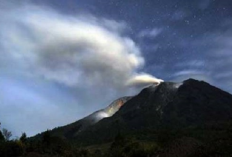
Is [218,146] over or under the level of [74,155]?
under

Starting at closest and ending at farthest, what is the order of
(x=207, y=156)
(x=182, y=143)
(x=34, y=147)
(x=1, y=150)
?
1. (x=207, y=156)
2. (x=182, y=143)
3. (x=1, y=150)
4. (x=34, y=147)

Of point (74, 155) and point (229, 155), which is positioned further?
point (74, 155)

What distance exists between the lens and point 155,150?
30625mm

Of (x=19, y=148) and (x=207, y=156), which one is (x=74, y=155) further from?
(x=207, y=156)

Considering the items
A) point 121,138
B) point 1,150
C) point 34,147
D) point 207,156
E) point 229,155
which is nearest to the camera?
point 229,155

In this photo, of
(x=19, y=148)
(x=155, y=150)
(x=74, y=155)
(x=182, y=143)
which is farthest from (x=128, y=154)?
(x=19, y=148)

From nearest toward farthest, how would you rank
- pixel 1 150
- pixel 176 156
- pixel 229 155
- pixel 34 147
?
pixel 229 155, pixel 176 156, pixel 1 150, pixel 34 147

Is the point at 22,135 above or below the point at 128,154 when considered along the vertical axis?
above

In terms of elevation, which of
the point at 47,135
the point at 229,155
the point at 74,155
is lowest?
the point at 229,155

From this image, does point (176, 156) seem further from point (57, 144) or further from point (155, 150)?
point (57, 144)

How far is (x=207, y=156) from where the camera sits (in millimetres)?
21359

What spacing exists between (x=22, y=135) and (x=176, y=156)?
20.0m

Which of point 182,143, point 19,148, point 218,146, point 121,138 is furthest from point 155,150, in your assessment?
point 121,138

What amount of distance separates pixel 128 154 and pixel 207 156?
1189cm
